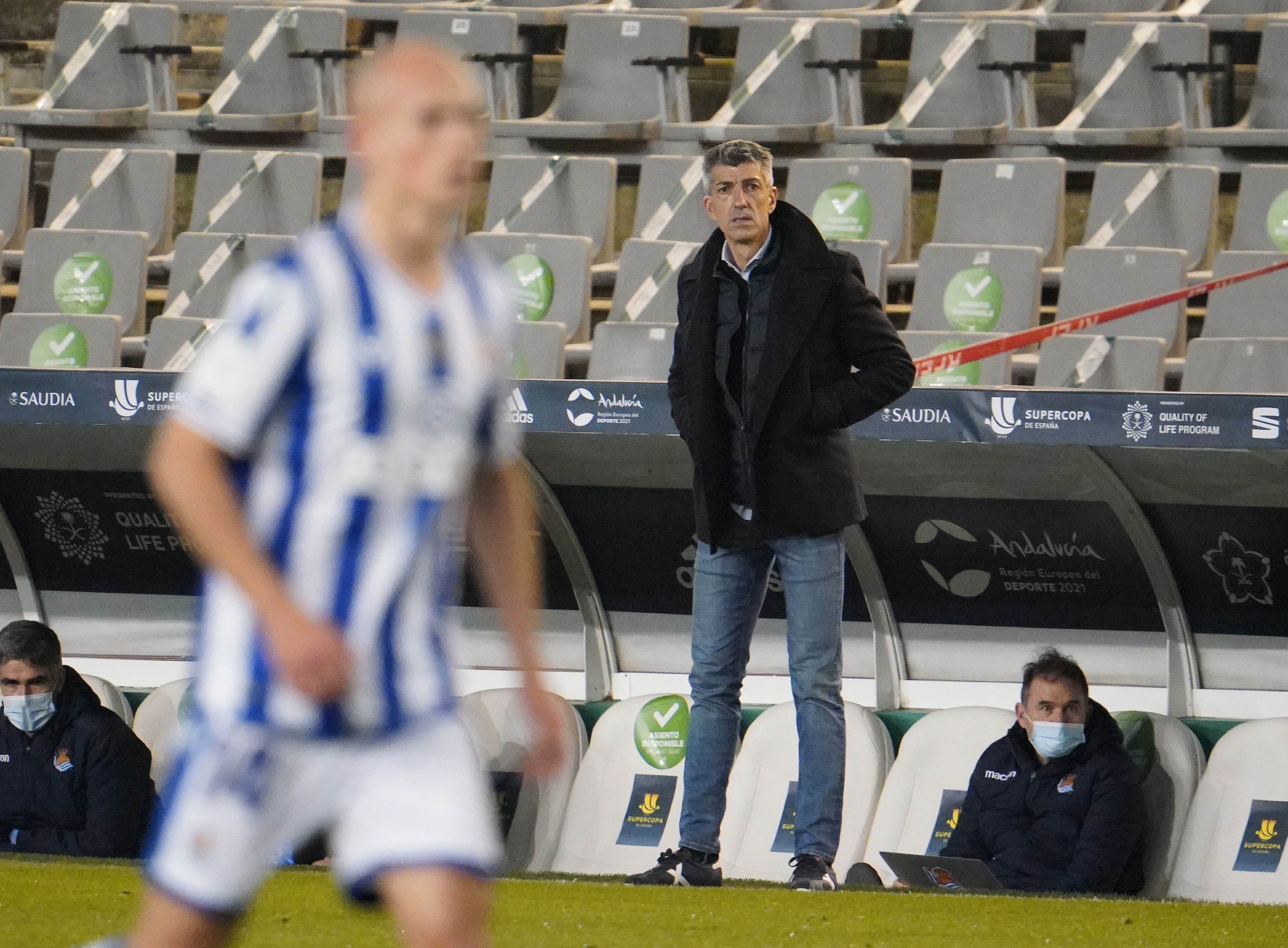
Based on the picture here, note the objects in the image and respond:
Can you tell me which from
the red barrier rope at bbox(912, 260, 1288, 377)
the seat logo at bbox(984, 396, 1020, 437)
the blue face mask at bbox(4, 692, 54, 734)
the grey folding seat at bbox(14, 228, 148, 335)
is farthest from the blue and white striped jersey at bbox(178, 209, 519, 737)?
the grey folding seat at bbox(14, 228, 148, 335)

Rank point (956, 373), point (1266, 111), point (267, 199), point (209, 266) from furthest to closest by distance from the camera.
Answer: point (267, 199)
point (1266, 111)
point (209, 266)
point (956, 373)

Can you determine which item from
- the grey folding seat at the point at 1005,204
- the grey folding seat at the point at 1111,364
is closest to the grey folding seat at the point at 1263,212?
the grey folding seat at the point at 1005,204

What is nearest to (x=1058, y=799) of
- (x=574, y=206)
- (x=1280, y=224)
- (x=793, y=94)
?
(x=1280, y=224)

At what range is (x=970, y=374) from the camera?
833 centimetres

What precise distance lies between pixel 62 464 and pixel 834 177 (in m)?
4.06

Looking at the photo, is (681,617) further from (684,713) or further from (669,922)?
(669,922)

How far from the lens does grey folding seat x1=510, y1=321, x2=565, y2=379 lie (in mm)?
8414

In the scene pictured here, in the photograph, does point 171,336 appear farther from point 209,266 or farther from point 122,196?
point 122,196

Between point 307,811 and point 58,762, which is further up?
point 307,811

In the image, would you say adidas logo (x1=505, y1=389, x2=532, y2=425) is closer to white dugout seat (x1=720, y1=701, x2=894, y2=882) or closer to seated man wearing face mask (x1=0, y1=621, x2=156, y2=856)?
white dugout seat (x1=720, y1=701, x2=894, y2=882)

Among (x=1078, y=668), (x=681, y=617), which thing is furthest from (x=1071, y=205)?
(x=1078, y=668)

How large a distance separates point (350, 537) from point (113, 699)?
5966 millimetres

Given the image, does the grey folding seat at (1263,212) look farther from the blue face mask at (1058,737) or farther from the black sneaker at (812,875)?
the black sneaker at (812,875)

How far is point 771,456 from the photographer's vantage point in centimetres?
506
